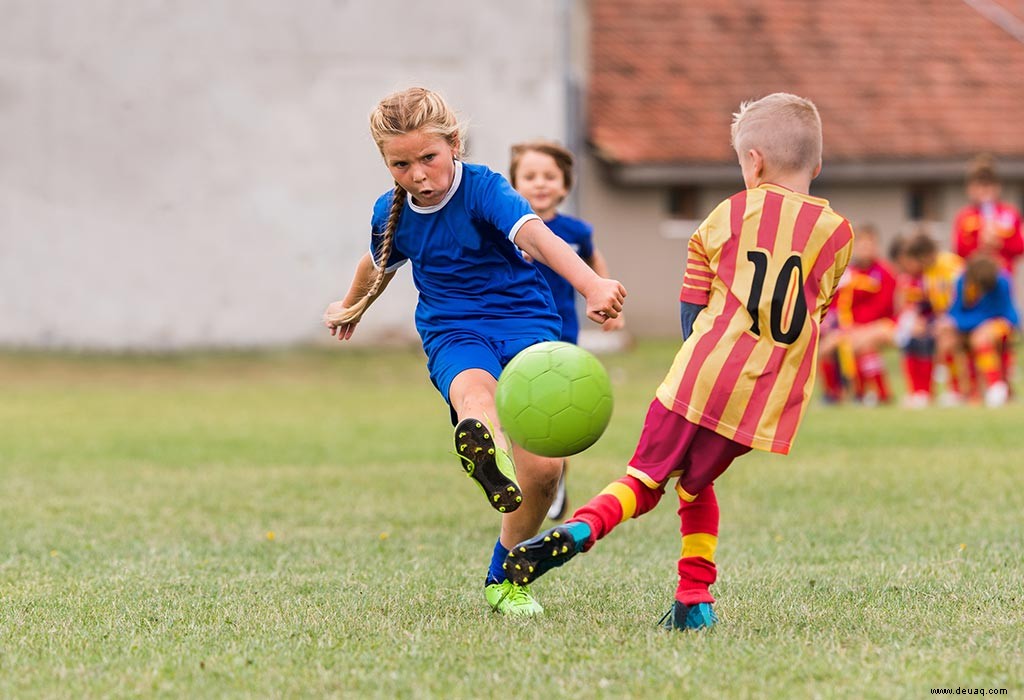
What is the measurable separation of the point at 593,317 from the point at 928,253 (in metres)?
13.2

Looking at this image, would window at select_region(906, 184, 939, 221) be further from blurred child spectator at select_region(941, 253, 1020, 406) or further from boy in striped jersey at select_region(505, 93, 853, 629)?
boy in striped jersey at select_region(505, 93, 853, 629)

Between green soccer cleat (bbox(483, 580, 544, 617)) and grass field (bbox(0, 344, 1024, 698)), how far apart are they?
9 centimetres

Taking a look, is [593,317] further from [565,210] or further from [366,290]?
[565,210]

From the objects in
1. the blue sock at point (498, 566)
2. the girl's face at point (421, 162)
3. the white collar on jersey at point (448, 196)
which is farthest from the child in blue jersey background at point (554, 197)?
the girl's face at point (421, 162)

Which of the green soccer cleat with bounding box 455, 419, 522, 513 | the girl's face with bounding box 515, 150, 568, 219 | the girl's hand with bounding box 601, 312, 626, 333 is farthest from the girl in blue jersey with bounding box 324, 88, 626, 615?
the girl's face with bounding box 515, 150, 568, 219

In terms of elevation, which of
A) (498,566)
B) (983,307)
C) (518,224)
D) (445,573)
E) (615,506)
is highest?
(983,307)

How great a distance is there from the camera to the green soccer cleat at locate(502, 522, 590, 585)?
452 centimetres

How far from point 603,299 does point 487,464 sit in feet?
2.23

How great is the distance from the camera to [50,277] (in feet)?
78.0

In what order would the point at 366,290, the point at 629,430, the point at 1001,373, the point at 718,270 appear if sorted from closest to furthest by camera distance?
the point at 718,270, the point at 366,290, the point at 629,430, the point at 1001,373

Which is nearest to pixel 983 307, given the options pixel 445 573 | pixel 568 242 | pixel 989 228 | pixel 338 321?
pixel 989 228

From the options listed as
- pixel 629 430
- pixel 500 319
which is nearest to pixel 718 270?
pixel 500 319

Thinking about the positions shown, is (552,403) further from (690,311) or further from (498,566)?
(498,566)

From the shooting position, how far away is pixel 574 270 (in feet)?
16.2
